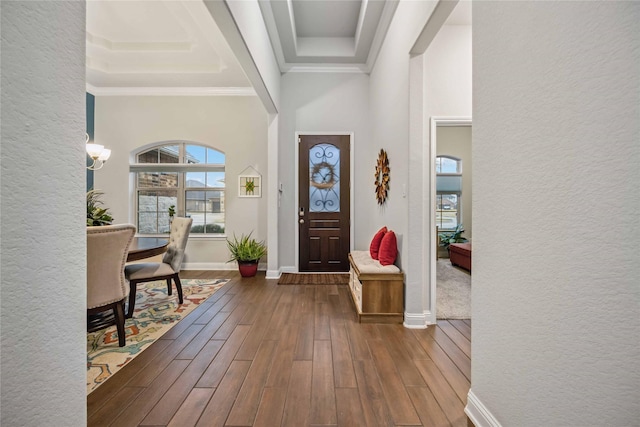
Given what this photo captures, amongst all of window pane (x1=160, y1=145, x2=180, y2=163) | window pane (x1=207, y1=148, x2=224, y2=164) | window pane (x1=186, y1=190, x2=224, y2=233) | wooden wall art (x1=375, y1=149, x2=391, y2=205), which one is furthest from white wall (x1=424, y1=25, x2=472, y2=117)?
window pane (x1=160, y1=145, x2=180, y2=163)

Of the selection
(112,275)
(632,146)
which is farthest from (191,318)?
(632,146)

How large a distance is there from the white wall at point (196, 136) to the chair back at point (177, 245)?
1.68 m

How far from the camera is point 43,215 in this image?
73 cm

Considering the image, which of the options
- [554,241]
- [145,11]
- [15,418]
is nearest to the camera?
[15,418]

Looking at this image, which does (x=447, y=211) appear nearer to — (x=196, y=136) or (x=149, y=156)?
(x=196, y=136)

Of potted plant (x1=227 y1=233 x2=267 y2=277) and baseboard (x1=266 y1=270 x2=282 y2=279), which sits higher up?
potted plant (x1=227 y1=233 x2=267 y2=277)

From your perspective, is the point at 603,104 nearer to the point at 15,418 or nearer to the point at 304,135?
the point at 15,418

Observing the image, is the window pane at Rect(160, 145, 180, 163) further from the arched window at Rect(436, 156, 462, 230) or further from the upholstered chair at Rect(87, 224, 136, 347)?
the arched window at Rect(436, 156, 462, 230)

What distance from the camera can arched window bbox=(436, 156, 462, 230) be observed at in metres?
6.63

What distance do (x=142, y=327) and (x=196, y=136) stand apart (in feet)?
11.6

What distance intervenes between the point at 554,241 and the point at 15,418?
160 cm

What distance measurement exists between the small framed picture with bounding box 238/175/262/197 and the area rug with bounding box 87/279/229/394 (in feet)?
5.42

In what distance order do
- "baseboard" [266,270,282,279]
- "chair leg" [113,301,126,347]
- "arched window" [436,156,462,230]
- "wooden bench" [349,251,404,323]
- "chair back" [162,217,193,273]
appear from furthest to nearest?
"arched window" [436,156,462,230] → "baseboard" [266,270,282,279] → "chair back" [162,217,193,273] → "wooden bench" [349,251,404,323] → "chair leg" [113,301,126,347]

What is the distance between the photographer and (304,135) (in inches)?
181
